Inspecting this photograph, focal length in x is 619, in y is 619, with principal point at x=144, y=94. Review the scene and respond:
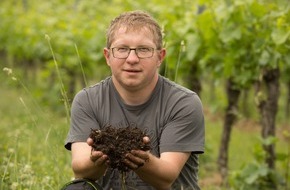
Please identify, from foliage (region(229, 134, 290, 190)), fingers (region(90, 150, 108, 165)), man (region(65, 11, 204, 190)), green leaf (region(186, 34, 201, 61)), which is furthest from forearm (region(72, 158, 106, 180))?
green leaf (region(186, 34, 201, 61))

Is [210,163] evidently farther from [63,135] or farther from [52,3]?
[52,3]

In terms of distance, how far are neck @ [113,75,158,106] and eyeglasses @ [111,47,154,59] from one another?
235 millimetres

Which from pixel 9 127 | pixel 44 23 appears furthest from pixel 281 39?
pixel 44 23

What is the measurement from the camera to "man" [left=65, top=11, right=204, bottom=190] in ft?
11.2

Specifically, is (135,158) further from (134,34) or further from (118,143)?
(134,34)

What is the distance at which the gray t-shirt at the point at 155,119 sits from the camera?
3512 mm

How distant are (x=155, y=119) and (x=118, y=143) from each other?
0.68 m

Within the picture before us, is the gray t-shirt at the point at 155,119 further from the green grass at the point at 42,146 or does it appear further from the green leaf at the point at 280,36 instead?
the green leaf at the point at 280,36

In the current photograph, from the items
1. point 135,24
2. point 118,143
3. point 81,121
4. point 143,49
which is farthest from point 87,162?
point 135,24

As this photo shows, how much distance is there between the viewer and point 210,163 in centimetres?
984

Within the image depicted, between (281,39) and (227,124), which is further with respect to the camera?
(227,124)

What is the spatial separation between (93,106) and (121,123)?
0.68ft

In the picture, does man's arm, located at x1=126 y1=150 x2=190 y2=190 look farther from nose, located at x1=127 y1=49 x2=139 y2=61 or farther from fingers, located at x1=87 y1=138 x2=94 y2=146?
nose, located at x1=127 y1=49 x2=139 y2=61

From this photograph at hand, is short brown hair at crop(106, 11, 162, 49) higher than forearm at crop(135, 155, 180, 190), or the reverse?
short brown hair at crop(106, 11, 162, 49)
